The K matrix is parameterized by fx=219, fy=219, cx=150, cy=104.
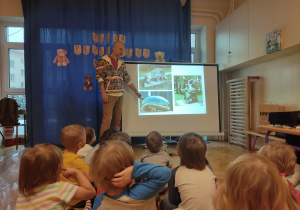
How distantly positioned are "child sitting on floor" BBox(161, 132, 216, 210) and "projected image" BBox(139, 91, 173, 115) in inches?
85.7

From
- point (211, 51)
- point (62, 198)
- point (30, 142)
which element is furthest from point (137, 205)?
point (211, 51)

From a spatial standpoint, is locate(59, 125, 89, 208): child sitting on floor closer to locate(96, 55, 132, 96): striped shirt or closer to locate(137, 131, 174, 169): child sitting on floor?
locate(137, 131, 174, 169): child sitting on floor

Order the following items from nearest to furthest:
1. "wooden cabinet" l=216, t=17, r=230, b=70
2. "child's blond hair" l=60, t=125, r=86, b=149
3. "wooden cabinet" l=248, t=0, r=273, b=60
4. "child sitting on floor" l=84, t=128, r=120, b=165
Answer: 1. "child's blond hair" l=60, t=125, r=86, b=149
2. "child sitting on floor" l=84, t=128, r=120, b=165
3. "wooden cabinet" l=248, t=0, r=273, b=60
4. "wooden cabinet" l=216, t=17, r=230, b=70

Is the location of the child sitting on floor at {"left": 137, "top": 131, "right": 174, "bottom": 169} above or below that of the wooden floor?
above

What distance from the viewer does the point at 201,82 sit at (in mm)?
3500

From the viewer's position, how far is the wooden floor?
2.57m

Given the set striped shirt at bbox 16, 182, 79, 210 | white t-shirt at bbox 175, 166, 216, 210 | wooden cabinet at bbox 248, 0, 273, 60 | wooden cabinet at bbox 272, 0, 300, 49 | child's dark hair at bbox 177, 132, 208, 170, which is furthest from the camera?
wooden cabinet at bbox 248, 0, 273, 60

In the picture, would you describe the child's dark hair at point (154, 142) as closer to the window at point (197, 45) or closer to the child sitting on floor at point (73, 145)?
the child sitting on floor at point (73, 145)

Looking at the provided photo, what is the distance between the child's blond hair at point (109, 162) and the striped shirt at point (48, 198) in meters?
0.19

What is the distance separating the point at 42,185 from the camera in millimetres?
887

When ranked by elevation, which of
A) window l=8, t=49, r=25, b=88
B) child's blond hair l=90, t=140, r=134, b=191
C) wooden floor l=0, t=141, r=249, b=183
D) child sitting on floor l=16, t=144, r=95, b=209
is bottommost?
wooden floor l=0, t=141, r=249, b=183

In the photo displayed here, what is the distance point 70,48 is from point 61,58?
227 millimetres

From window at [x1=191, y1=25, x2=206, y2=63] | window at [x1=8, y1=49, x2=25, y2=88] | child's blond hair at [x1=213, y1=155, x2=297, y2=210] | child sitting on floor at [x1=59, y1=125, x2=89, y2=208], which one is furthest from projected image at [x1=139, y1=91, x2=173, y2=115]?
child's blond hair at [x1=213, y1=155, x2=297, y2=210]

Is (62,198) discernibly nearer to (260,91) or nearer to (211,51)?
(260,91)
